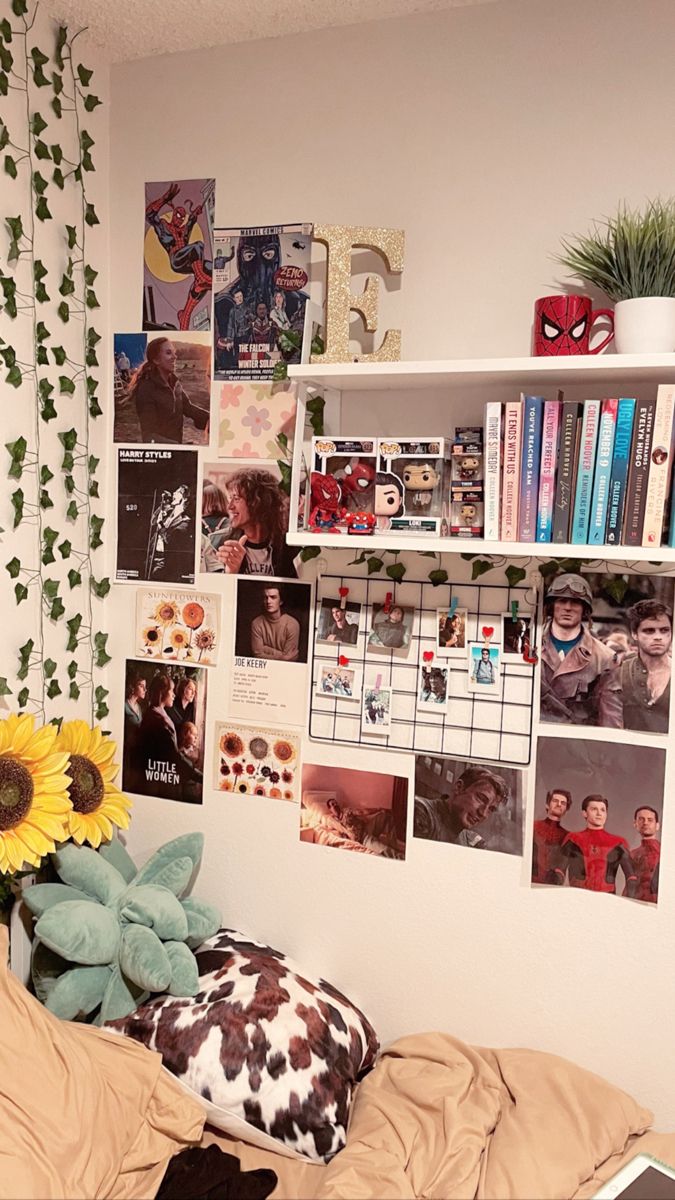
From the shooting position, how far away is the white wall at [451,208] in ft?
6.09

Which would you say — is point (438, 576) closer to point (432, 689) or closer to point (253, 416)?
point (432, 689)

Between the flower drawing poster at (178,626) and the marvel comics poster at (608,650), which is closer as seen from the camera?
the marvel comics poster at (608,650)

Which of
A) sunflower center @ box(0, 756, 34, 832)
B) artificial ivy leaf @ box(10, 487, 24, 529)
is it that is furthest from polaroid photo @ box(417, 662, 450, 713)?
artificial ivy leaf @ box(10, 487, 24, 529)

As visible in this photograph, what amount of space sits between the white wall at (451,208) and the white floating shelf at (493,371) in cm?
14

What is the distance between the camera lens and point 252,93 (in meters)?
2.11

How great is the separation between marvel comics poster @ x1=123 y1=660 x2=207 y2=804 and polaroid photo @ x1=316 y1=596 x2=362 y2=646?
0.33 m

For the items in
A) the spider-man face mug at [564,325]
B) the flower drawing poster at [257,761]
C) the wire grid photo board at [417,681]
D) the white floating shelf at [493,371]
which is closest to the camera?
the white floating shelf at [493,371]

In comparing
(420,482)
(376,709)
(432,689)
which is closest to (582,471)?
(420,482)

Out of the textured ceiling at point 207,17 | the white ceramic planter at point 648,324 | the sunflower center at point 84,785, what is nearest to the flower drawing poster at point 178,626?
the sunflower center at point 84,785

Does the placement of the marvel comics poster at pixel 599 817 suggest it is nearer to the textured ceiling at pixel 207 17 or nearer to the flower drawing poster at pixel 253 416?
the flower drawing poster at pixel 253 416

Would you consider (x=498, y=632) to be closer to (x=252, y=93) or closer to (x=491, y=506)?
(x=491, y=506)

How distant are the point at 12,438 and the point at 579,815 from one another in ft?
4.43

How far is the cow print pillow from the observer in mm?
1819

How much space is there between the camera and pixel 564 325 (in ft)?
5.74
